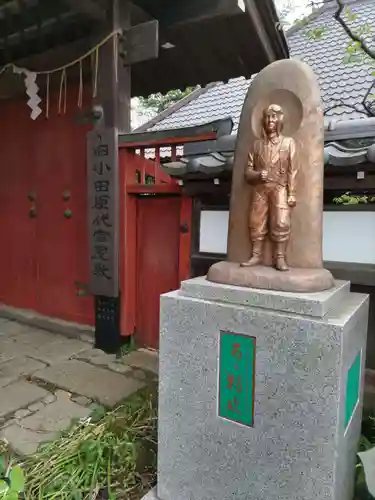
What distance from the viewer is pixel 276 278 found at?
2.03 metres

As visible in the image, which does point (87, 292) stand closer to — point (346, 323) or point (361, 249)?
point (361, 249)

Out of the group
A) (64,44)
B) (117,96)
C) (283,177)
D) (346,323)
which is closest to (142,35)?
(117,96)

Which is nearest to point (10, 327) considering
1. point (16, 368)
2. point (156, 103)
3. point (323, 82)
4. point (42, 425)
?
point (16, 368)

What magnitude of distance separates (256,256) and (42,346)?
371 cm

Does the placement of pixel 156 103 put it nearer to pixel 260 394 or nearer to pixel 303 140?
pixel 303 140

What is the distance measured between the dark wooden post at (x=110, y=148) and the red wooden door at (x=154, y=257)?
0.36m

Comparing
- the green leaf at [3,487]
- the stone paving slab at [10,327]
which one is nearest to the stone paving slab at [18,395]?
the green leaf at [3,487]

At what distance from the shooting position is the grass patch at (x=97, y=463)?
2.40m

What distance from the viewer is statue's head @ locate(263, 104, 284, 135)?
6.77 feet

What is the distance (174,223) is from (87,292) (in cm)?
157

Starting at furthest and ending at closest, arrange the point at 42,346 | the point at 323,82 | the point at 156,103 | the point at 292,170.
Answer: the point at 156,103
the point at 323,82
the point at 42,346
the point at 292,170

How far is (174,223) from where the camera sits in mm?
4520

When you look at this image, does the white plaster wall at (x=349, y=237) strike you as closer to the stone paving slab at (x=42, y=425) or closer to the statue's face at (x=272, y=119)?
the statue's face at (x=272, y=119)

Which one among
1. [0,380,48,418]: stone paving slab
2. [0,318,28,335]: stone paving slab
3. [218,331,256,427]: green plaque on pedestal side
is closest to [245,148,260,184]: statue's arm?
[218,331,256,427]: green plaque on pedestal side
